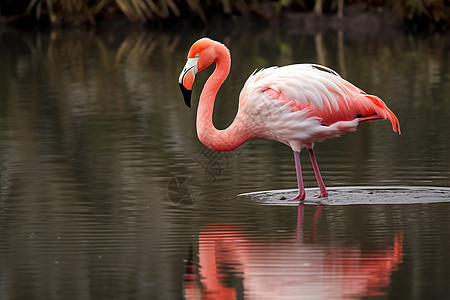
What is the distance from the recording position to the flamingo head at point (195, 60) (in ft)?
25.0

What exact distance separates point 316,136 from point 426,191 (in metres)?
0.96

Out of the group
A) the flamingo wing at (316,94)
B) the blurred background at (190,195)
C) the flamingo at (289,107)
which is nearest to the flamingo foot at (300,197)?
the flamingo at (289,107)

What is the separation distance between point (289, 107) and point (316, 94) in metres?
0.26

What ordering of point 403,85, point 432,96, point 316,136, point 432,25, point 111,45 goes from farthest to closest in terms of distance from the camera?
point 432,25 < point 111,45 < point 403,85 < point 432,96 < point 316,136

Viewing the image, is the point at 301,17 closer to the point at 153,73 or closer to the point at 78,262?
the point at 153,73

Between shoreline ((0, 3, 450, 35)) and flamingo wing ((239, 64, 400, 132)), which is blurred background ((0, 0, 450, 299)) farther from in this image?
shoreline ((0, 3, 450, 35))

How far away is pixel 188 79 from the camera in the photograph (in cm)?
765

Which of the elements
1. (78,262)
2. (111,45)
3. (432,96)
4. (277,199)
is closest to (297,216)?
(277,199)

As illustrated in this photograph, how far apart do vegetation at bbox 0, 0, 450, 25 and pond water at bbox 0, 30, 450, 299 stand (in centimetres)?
1278

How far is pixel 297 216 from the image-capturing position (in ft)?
23.6

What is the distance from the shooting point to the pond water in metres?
5.50

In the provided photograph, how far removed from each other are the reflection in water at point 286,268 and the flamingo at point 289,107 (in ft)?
3.95

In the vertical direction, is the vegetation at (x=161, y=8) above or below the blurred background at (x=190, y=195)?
below

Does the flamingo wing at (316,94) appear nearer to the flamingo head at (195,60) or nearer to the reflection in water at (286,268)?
the flamingo head at (195,60)
